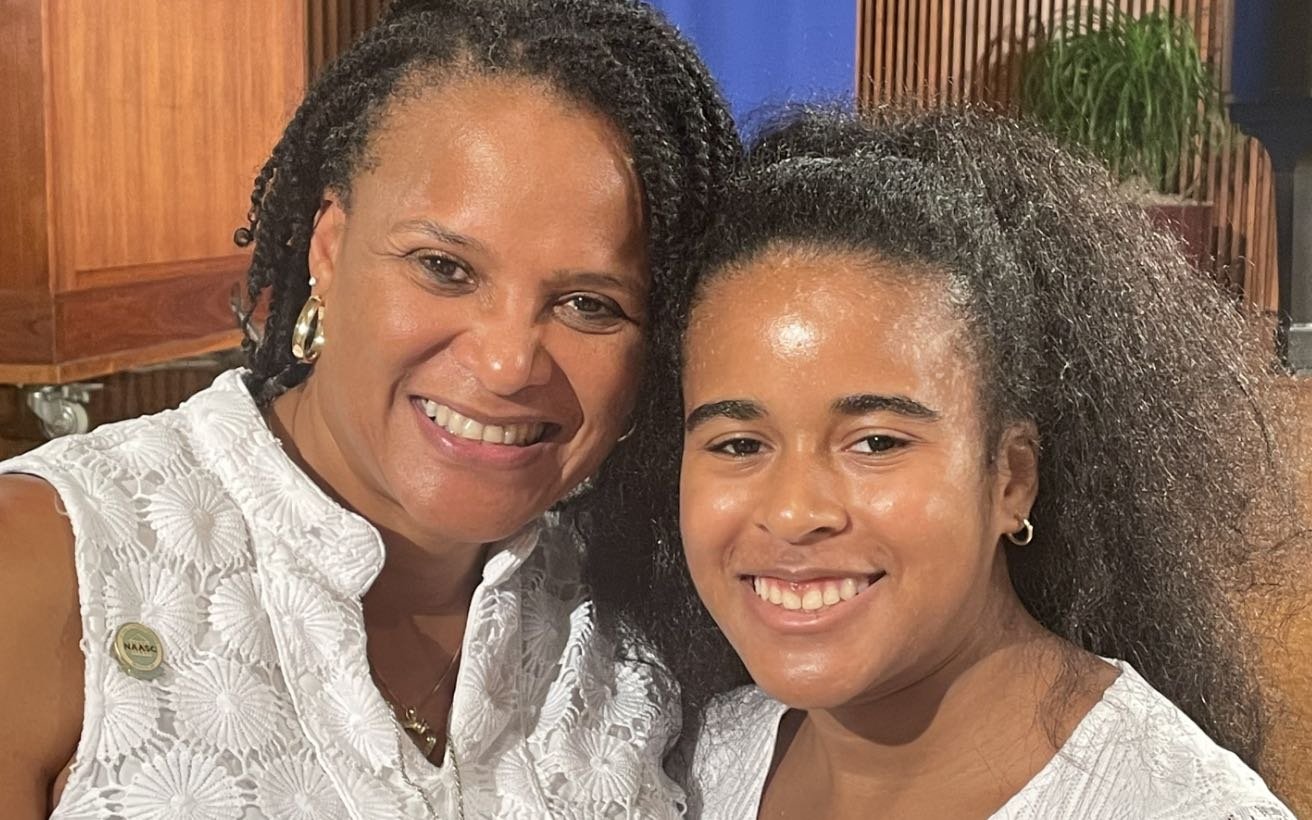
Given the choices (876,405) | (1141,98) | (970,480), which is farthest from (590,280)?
(1141,98)

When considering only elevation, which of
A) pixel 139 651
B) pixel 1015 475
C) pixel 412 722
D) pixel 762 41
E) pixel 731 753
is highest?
pixel 762 41

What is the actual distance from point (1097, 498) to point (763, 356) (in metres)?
0.36

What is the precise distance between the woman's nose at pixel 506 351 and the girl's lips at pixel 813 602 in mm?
278

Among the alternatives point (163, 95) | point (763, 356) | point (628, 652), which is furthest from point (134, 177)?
point (763, 356)

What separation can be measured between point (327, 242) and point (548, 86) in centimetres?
28

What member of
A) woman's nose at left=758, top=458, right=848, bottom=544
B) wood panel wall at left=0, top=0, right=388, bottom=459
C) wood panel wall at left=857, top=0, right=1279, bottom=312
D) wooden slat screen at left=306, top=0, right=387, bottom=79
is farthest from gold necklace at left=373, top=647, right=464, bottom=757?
wood panel wall at left=857, top=0, right=1279, bottom=312

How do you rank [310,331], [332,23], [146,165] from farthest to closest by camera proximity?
[332,23] → [146,165] → [310,331]

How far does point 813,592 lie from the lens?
4.99ft

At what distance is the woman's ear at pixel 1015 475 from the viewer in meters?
1.57

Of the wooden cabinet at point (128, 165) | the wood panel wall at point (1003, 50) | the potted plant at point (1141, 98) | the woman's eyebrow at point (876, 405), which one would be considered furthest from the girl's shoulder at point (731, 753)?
the wood panel wall at point (1003, 50)

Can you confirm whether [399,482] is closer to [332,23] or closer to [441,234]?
A: [441,234]

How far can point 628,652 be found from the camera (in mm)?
1869

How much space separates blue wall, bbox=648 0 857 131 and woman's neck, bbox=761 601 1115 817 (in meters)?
1.76

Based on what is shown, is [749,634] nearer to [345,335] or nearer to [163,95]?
[345,335]
